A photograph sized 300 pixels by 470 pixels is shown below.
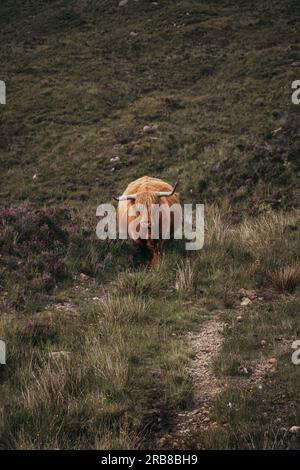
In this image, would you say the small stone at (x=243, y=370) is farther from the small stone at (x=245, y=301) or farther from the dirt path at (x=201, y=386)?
the small stone at (x=245, y=301)

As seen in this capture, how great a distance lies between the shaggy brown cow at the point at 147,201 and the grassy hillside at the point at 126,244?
335 mm

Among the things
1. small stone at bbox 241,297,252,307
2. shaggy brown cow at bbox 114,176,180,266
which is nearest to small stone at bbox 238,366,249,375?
small stone at bbox 241,297,252,307

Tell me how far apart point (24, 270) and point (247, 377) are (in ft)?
15.0

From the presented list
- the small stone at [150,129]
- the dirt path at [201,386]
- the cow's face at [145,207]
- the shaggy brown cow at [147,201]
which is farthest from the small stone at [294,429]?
the small stone at [150,129]

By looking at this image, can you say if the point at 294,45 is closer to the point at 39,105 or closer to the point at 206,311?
the point at 39,105

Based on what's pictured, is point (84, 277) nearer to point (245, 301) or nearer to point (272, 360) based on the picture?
point (245, 301)

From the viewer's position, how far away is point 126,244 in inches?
393

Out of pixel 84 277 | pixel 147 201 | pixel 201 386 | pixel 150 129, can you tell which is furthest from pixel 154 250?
pixel 150 129

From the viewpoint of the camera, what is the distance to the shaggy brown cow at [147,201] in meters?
9.46

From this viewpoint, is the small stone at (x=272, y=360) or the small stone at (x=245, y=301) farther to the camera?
the small stone at (x=245, y=301)

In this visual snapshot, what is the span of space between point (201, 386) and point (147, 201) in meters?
5.50

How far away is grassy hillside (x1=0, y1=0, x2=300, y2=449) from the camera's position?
14.8 feet

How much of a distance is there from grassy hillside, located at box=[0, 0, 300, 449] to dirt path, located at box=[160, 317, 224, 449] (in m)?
0.09

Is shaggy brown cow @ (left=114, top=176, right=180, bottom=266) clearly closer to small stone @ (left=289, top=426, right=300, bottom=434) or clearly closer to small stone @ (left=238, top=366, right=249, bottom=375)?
small stone @ (left=238, top=366, right=249, bottom=375)
